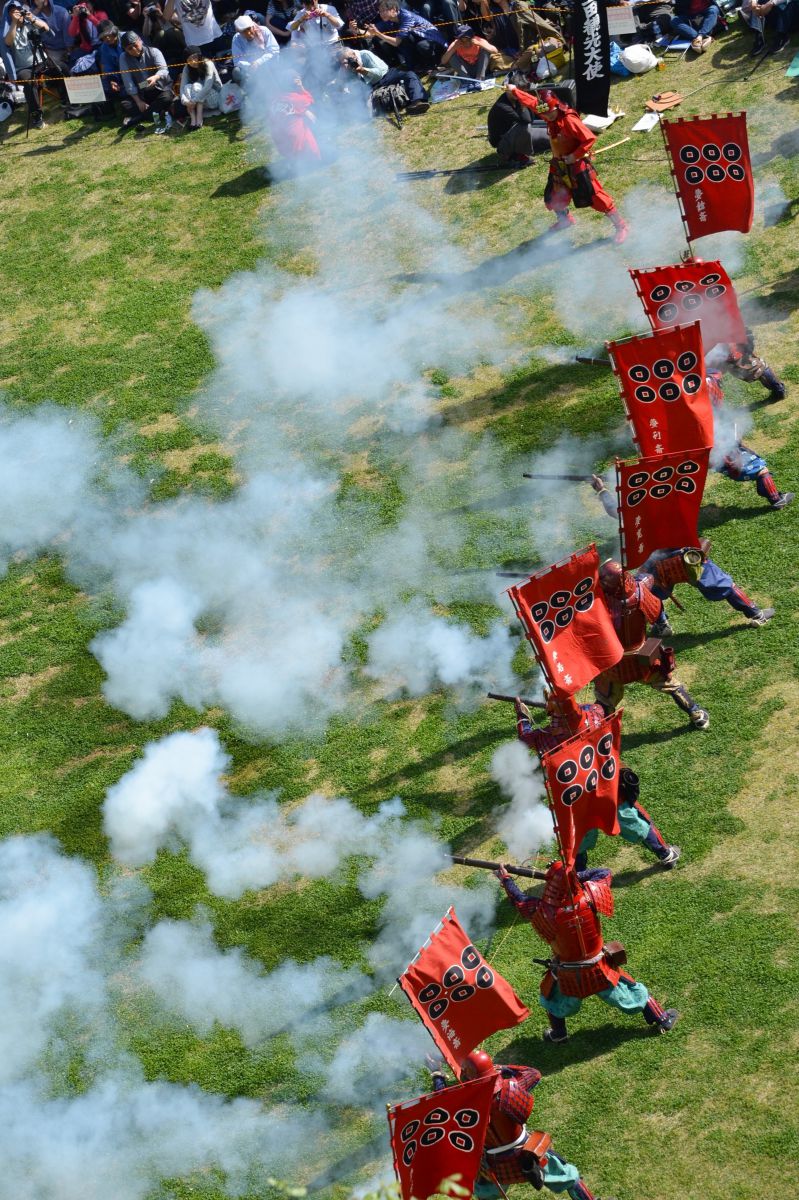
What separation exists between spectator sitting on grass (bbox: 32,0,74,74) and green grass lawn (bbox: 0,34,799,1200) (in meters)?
1.25

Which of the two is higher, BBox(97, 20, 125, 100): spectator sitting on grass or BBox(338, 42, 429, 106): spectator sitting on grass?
BBox(97, 20, 125, 100): spectator sitting on grass

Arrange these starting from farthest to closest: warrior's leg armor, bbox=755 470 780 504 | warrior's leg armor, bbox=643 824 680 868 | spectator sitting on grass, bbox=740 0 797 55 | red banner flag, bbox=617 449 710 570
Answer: spectator sitting on grass, bbox=740 0 797 55 → warrior's leg armor, bbox=755 470 780 504 → red banner flag, bbox=617 449 710 570 → warrior's leg armor, bbox=643 824 680 868

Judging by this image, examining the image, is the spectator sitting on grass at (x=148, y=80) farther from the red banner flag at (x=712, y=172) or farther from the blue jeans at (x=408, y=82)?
the red banner flag at (x=712, y=172)

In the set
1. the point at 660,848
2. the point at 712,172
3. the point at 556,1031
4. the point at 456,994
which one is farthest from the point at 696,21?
the point at 456,994

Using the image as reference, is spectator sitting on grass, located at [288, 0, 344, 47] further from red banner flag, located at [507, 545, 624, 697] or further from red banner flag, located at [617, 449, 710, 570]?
red banner flag, located at [507, 545, 624, 697]

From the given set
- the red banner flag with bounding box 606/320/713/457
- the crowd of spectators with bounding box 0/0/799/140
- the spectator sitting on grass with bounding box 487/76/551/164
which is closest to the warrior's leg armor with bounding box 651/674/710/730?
the red banner flag with bounding box 606/320/713/457

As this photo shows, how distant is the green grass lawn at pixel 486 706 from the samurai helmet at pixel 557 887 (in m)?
1.16

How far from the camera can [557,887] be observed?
8.43 metres

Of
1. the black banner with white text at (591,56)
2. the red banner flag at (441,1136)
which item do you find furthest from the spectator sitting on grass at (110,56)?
the red banner flag at (441,1136)

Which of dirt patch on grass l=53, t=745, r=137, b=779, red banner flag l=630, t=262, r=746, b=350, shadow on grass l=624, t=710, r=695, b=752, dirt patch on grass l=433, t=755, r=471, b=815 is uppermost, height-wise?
red banner flag l=630, t=262, r=746, b=350

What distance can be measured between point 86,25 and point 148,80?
59.0 inches

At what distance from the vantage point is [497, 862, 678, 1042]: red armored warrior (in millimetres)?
8414

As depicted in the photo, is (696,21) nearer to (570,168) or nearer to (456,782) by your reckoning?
(570,168)

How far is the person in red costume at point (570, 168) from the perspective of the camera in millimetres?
14227
